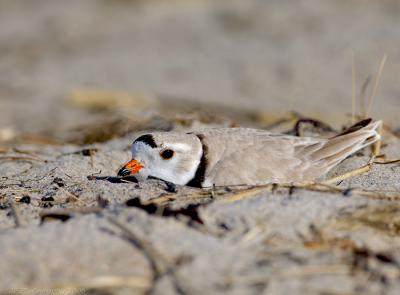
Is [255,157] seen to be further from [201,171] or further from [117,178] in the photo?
[117,178]

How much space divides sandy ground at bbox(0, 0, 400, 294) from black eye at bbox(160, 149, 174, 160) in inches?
11.8

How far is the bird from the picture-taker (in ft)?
12.8

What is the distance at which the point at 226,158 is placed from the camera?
3.95 meters

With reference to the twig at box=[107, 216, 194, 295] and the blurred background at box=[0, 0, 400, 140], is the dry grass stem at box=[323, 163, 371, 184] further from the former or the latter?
the blurred background at box=[0, 0, 400, 140]

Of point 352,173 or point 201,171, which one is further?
point 201,171

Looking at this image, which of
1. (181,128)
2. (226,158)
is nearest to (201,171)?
(226,158)

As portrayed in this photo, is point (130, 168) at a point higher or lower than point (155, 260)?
higher

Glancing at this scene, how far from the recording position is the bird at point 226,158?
12.8ft

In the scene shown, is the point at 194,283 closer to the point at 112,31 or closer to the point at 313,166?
the point at 313,166

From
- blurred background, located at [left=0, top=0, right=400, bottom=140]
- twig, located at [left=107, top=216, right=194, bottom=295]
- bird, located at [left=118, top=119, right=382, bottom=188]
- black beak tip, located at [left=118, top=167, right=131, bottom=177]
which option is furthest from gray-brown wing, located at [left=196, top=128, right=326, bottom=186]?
blurred background, located at [left=0, top=0, right=400, bottom=140]

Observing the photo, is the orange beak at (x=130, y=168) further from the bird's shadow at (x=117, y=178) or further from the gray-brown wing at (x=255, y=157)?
the gray-brown wing at (x=255, y=157)

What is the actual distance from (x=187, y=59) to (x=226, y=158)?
5.85m

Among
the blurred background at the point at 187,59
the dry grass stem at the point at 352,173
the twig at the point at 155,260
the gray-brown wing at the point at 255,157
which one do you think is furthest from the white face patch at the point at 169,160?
the blurred background at the point at 187,59

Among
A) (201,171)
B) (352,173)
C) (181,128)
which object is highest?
(181,128)
